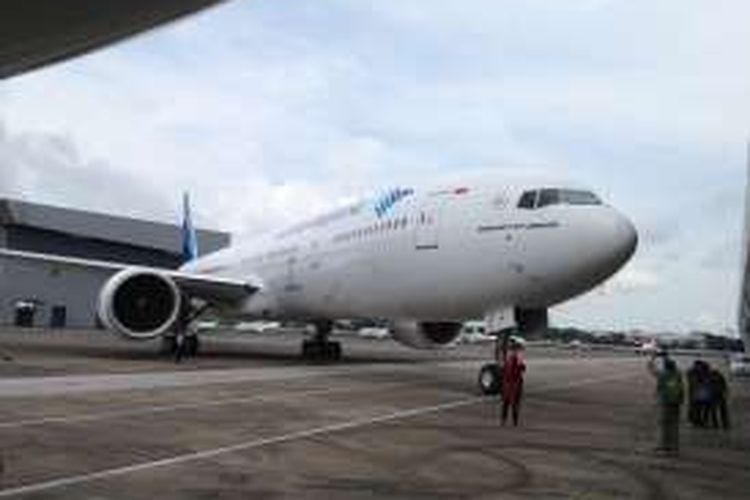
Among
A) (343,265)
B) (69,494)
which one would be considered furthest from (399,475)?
(343,265)

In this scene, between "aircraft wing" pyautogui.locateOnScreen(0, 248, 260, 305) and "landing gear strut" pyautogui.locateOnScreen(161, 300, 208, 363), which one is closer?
"aircraft wing" pyautogui.locateOnScreen(0, 248, 260, 305)

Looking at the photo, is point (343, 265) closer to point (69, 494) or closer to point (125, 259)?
point (69, 494)

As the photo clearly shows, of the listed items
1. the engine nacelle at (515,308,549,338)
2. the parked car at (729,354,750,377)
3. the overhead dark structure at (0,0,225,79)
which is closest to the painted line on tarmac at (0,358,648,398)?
the engine nacelle at (515,308,549,338)

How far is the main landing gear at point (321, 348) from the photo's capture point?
33.1 metres

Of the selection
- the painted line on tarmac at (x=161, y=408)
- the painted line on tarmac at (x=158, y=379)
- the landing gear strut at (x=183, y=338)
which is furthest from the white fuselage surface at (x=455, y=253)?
the landing gear strut at (x=183, y=338)

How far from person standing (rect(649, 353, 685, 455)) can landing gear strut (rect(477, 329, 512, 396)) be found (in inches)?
211

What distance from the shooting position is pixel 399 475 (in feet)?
35.5

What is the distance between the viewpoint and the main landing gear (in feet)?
109

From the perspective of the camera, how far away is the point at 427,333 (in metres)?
26.8

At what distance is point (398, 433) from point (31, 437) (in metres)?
4.36

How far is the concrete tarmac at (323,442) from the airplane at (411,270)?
182 cm

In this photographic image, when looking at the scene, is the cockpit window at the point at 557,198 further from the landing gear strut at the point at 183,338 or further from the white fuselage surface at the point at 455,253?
the landing gear strut at the point at 183,338

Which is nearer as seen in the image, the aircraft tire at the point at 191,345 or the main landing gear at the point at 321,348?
the aircraft tire at the point at 191,345

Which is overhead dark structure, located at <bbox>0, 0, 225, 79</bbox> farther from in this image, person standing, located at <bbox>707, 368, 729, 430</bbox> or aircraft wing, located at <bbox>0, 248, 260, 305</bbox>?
aircraft wing, located at <bbox>0, 248, 260, 305</bbox>
